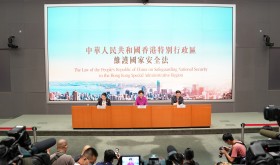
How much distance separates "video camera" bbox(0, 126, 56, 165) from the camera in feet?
10.6

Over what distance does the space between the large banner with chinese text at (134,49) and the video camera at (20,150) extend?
971cm

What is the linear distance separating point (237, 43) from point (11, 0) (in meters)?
9.34

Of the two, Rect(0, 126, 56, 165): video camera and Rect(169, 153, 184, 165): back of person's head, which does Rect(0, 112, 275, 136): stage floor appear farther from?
Rect(0, 126, 56, 165): video camera

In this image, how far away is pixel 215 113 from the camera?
1401cm

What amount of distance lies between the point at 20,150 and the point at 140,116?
25.2 feet

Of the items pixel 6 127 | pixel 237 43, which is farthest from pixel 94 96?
pixel 237 43

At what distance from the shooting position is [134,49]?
1374 cm

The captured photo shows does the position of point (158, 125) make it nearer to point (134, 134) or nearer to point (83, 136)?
point (134, 134)

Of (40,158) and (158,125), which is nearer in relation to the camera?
(40,158)

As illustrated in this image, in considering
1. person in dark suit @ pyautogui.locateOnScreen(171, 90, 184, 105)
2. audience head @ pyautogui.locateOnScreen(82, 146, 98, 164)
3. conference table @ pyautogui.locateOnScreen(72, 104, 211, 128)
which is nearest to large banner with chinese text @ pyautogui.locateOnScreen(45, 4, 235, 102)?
person in dark suit @ pyautogui.locateOnScreen(171, 90, 184, 105)

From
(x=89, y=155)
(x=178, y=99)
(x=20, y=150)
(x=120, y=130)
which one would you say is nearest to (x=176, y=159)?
(x=89, y=155)

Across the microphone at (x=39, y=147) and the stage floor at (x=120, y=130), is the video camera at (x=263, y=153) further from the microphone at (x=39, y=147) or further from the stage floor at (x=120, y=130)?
the stage floor at (x=120, y=130)

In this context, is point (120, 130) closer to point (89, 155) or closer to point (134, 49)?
point (134, 49)

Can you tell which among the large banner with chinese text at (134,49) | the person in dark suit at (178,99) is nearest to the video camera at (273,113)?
the person in dark suit at (178,99)
